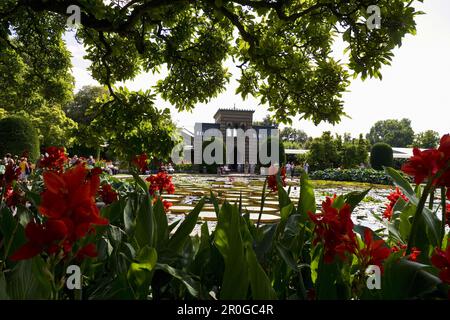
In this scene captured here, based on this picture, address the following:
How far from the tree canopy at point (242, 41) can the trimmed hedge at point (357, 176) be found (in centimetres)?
1574

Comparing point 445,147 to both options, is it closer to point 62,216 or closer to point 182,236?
point 182,236

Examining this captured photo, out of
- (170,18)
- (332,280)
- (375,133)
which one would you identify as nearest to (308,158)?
(170,18)

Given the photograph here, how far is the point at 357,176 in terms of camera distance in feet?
64.4

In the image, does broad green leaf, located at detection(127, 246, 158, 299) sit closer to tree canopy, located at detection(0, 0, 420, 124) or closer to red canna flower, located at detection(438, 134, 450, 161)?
red canna flower, located at detection(438, 134, 450, 161)

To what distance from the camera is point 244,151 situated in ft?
118

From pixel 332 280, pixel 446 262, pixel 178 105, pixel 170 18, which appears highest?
pixel 170 18

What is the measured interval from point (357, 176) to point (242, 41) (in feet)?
56.1

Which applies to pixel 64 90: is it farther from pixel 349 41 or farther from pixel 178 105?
pixel 349 41

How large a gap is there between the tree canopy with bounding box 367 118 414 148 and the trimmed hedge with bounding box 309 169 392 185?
6565 centimetres

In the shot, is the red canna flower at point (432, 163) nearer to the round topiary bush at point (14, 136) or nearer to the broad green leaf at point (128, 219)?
the broad green leaf at point (128, 219)

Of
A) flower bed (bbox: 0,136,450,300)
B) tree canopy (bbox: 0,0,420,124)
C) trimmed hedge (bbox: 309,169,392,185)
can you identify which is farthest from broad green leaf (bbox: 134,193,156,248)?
trimmed hedge (bbox: 309,169,392,185)

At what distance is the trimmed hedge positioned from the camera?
18428 millimetres

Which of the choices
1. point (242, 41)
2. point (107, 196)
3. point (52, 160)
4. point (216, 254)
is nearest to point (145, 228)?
point (216, 254)
